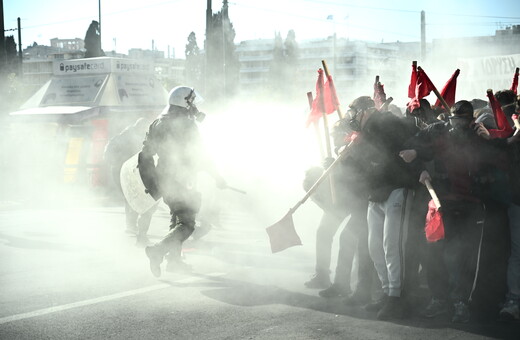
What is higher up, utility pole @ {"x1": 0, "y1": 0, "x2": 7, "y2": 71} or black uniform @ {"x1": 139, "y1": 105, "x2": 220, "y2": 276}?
utility pole @ {"x1": 0, "y1": 0, "x2": 7, "y2": 71}

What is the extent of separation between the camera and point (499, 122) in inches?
223

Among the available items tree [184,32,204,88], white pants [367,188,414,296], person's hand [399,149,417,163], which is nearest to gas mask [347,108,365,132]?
person's hand [399,149,417,163]

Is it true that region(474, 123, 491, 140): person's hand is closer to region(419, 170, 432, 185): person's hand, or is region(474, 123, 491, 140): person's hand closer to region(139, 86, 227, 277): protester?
region(419, 170, 432, 185): person's hand

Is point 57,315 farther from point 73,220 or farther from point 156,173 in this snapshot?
point 73,220

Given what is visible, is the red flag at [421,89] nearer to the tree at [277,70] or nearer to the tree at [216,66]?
the tree at [216,66]

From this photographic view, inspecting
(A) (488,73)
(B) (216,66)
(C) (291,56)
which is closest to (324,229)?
(A) (488,73)

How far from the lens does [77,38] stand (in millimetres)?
147750

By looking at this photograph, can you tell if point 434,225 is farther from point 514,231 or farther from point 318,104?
point 318,104

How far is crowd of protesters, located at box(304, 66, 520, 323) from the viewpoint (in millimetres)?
5484

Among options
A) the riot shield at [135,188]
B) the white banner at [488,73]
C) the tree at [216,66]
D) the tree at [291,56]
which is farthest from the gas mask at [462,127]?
the tree at [291,56]

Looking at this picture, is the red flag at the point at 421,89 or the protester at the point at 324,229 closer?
the red flag at the point at 421,89

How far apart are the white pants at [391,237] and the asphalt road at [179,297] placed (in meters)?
0.33

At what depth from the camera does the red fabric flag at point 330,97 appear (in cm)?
686

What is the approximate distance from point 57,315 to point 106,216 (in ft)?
22.2
